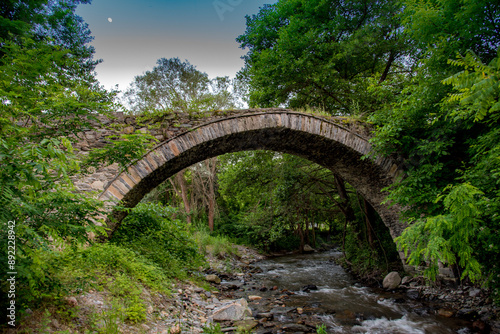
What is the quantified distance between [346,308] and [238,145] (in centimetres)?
374

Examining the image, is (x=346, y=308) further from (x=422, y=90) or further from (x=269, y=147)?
(x=422, y=90)

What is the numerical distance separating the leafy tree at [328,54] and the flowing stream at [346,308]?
4163mm

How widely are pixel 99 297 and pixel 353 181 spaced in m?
5.48

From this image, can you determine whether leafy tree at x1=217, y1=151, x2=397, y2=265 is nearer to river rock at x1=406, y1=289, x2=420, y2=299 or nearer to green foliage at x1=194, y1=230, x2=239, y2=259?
river rock at x1=406, y1=289, x2=420, y2=299

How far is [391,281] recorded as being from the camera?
19.0 feet

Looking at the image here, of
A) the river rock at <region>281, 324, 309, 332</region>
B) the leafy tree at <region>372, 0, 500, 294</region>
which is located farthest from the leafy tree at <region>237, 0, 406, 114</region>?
the river rock at <region>281, 324, 309, 332</region>

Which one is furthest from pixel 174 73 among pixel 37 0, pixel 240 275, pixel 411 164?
pixel 411 164

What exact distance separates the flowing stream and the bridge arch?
1.64 m

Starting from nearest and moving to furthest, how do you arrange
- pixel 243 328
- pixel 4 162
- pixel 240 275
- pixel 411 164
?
1. pixel 4 162
2. pixel 243 328
3. pixel 411 164
4. pixel 240 275

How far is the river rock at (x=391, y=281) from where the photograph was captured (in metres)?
5.73

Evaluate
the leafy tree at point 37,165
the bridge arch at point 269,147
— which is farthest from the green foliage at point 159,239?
the leafy tree at point 37,165

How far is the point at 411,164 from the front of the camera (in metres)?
4.85

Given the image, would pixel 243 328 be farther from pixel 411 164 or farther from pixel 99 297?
pixel 411 164

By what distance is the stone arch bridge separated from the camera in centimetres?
438
